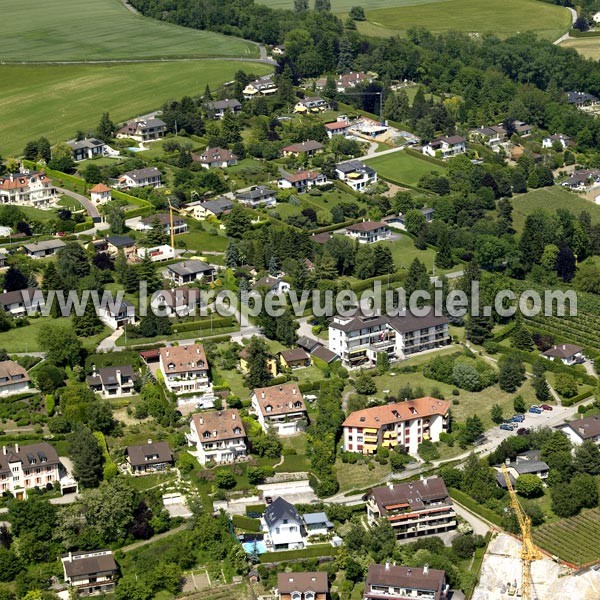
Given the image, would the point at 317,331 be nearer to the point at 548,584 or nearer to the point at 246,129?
the point at 548,584

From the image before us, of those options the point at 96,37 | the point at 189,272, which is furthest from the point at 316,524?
the point at 96,37

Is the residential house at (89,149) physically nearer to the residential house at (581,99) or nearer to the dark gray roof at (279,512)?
the residential house at (581,99)

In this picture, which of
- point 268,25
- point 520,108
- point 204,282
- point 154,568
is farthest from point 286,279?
point 268,25

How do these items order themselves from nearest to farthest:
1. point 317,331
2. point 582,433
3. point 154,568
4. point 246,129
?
point 154,568 → point 582,433 → point 317,331 → point 246,129

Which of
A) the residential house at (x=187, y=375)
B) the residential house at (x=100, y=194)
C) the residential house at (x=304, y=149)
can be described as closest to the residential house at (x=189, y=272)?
the residential house at (x=187, y=375)

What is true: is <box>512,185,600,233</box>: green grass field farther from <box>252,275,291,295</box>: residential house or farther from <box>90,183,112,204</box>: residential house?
<box>90,183,112,204</box>: residential house

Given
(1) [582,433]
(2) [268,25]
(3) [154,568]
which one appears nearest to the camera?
(3) [154,568]

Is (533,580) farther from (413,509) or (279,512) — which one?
(279,512)
